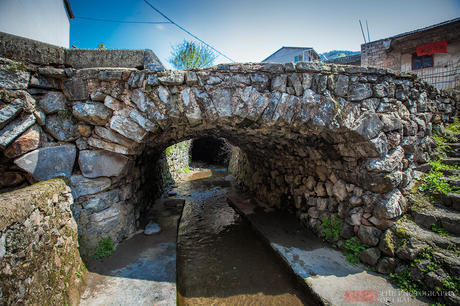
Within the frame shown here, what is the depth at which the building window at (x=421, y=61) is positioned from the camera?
29.5 ft

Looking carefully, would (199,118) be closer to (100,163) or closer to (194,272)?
(100,163)

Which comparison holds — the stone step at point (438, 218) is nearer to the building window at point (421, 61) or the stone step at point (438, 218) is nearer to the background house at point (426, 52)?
the background house at point (426, 52)

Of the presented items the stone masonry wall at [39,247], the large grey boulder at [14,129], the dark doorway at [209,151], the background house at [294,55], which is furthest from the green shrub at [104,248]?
the background house at [294,55]

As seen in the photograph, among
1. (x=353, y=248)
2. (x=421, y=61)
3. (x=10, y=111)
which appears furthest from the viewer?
(x=421, y=61)

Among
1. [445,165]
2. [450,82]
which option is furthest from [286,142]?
[450,82]

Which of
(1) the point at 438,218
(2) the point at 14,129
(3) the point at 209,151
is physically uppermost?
(2) the point at 14,129

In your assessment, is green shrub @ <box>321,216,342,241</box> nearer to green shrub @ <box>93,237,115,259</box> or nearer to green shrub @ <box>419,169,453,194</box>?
green shrub @ <box>419,169,453,194</box>

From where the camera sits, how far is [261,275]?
11.3 ft

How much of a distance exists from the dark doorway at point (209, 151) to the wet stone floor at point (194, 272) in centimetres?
1047

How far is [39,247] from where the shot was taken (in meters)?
1.94

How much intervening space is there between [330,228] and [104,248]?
382 cm

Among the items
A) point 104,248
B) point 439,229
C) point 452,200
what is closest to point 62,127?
point 104,248

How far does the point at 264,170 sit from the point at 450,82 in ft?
22.2

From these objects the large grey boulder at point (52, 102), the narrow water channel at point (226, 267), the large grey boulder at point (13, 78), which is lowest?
the narrow water channel at point (226, 267)
